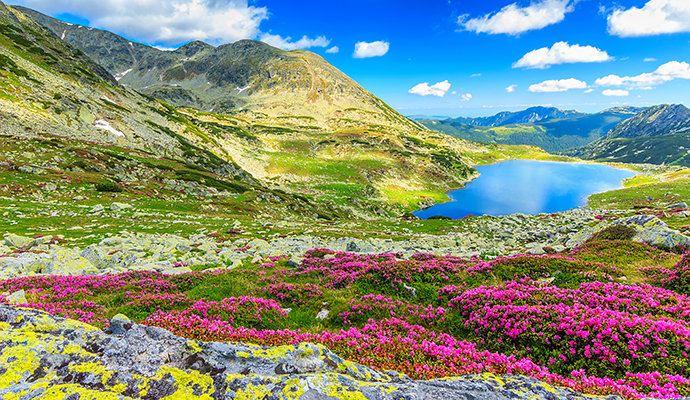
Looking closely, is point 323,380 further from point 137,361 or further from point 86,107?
point 86,107

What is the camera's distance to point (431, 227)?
139ft

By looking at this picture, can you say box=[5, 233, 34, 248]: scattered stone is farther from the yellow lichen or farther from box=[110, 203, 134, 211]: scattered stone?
the yellow lichen

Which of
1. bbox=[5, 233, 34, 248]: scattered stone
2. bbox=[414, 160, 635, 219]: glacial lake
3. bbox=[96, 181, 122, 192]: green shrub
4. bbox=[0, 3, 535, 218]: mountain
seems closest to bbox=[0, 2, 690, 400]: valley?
bbox=[5, 233, 34, 248]: scattered stone

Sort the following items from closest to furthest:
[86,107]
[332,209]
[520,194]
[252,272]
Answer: [252,272] → [86,107] → [332,209] → [520,194]

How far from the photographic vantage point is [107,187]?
41656mm

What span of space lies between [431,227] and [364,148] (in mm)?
130721

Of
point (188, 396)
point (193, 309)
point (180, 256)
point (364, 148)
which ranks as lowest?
point (180, 256)

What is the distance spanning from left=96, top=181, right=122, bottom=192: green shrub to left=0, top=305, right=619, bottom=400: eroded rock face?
4645 centimetres

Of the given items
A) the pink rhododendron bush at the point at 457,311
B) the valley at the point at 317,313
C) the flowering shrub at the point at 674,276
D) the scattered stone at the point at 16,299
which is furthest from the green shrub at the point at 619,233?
the scattered stone at the point at 16,299

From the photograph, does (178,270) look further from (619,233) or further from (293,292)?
(619,233)

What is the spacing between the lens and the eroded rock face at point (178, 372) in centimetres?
432

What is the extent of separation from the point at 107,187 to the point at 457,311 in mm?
52569

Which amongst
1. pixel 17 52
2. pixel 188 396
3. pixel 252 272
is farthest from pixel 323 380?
pixel 17 52

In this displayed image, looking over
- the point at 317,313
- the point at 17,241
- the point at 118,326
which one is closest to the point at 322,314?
the point at 317,313
